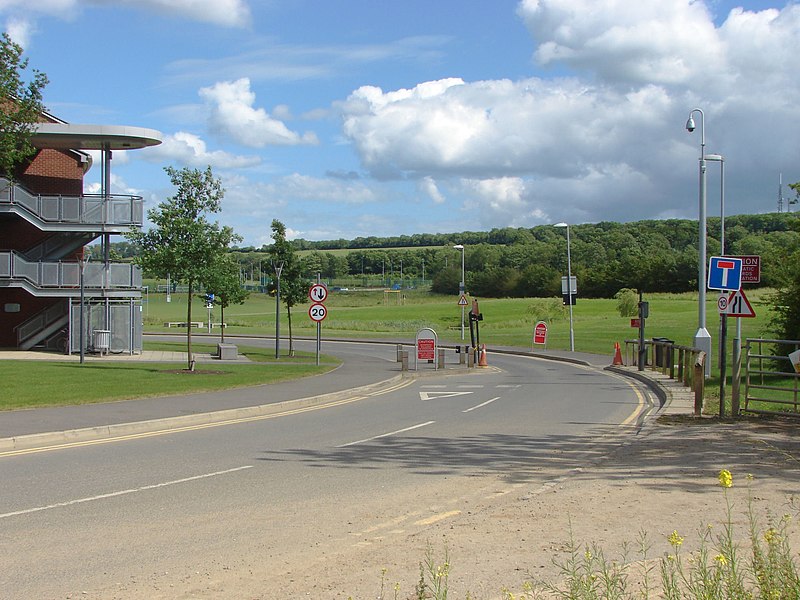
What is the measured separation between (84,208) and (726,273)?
2813cm

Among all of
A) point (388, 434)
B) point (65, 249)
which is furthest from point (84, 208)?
point (388, 434)

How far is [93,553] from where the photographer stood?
22.5 feet

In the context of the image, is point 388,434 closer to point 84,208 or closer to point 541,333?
point 84,208

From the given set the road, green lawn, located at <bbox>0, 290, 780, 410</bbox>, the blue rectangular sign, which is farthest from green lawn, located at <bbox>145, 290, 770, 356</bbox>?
the road

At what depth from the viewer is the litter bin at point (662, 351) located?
30.8m

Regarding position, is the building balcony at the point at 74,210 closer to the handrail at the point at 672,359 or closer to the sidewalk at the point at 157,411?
the sidewalk at the point at 157,411

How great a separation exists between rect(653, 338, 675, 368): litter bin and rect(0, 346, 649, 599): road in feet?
43.8

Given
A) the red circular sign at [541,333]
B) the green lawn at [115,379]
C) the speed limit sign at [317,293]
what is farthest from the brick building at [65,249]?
the red circular sign at [541,333]

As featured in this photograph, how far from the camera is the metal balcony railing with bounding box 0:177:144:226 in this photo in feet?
116

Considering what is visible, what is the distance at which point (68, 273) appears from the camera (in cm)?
3544

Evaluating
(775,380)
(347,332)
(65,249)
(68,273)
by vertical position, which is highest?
(65,249)

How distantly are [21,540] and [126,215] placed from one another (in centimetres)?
3047

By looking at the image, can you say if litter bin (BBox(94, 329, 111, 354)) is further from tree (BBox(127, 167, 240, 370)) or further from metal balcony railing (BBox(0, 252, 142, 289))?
tree (BBox(127, 167, 240, 370))

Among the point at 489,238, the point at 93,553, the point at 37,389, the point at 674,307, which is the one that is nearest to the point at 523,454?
the point at 93,553
